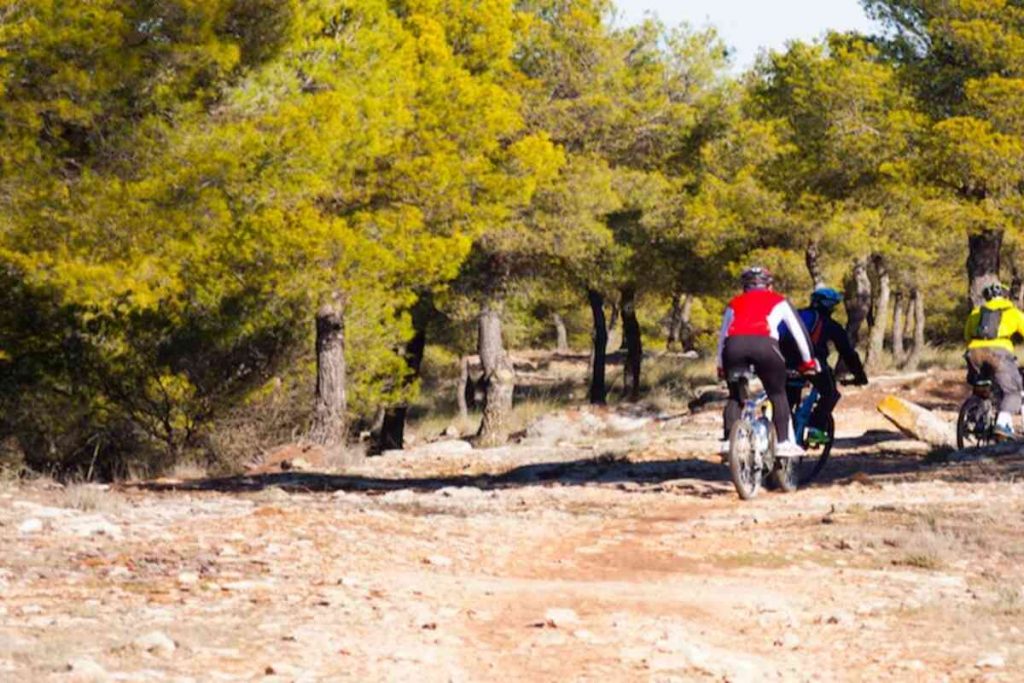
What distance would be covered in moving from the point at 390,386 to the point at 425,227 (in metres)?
6.42

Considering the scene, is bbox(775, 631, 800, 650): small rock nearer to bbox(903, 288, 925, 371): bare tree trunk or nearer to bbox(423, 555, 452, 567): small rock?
bbox(423, 555, 452, 567): small rock

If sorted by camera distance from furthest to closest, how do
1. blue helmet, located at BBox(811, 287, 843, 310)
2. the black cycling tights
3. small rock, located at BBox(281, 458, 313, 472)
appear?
small rock, located at BBox(281, 458, 313, 472) → blue helmet, located at BBox(811, 287, 843, 310) → the black cycling tights

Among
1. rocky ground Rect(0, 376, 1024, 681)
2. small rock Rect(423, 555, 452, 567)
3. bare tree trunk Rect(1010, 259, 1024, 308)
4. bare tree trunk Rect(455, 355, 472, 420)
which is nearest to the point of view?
rocky ground Rect(0, 376, 1024, 681)

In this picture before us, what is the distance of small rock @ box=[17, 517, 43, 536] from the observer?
9.31 meters

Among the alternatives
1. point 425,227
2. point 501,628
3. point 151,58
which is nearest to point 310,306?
point 425,227

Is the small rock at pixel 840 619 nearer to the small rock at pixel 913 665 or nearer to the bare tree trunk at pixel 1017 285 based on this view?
the small rock at pixel 913 665

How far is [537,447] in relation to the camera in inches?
970

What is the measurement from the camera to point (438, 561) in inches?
349

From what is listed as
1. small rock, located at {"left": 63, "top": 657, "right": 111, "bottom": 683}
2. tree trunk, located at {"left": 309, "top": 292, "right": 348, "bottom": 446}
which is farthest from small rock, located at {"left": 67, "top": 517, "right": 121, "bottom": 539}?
tree trunk, located at {"left": 309, "top": 292, "right": 348, "bottom": 446}

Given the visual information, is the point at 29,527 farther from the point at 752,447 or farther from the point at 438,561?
the point at 752,447

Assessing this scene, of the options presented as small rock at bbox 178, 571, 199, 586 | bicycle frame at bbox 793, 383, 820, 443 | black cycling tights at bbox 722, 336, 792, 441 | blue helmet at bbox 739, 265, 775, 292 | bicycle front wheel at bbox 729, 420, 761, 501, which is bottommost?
small rock at bbox 178, 571, 199, 586

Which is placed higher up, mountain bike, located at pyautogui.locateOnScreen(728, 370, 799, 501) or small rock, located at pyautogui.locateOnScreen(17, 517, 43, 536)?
mountain bike, located at pyautogui.locateOnScreen(728, 370, 799, 501)

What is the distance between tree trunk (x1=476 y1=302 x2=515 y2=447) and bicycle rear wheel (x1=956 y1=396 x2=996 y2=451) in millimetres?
13758

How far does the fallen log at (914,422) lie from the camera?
62.7 feet
